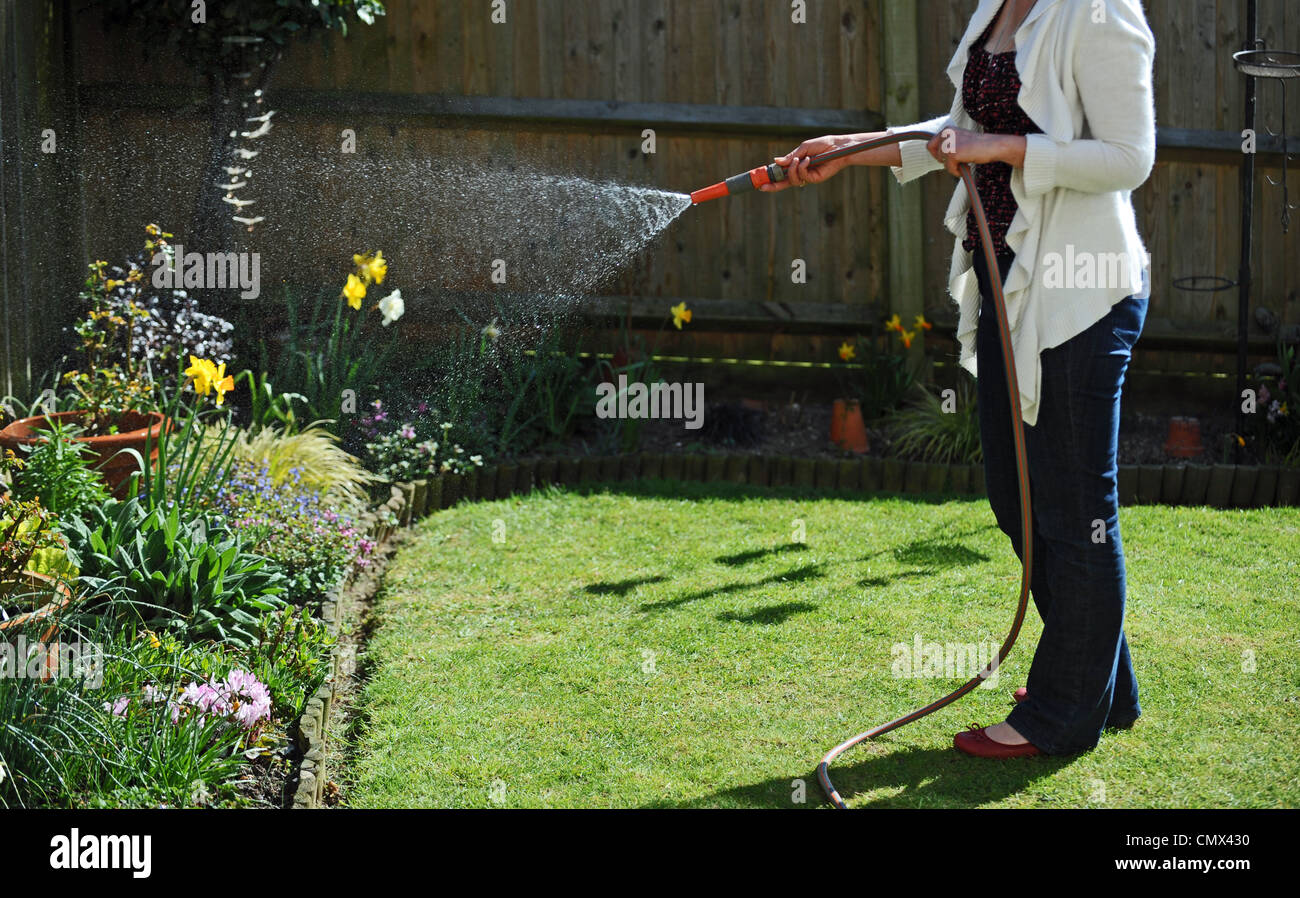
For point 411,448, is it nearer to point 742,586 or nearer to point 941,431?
point 742,586

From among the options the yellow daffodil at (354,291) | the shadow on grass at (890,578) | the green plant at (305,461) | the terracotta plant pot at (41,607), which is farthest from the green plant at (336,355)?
the shadow on grass at (890,578)

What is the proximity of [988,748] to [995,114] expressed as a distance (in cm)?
143

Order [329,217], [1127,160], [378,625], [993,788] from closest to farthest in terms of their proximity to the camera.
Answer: [1127,160] → [993,788] → [378,625] → [329,217]

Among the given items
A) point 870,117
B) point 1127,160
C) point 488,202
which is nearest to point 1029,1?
point 1127,160

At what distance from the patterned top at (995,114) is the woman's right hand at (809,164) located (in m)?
0.32

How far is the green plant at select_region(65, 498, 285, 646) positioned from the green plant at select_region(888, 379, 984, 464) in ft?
10.1

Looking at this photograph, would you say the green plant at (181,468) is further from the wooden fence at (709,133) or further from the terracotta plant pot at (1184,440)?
the terracotta plant pot at (1184,440)

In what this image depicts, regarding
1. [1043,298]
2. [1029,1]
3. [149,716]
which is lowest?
[149,716]

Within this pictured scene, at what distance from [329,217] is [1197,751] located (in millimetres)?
4644

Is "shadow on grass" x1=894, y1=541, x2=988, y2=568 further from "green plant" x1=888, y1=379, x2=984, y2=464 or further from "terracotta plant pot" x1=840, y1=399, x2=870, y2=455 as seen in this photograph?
"terracotta plant pot" x1=840, y1=399, x2=870, y2=455

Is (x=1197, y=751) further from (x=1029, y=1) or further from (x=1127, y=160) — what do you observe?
(x=1029, y=1)

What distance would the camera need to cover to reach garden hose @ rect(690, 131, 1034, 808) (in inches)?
108

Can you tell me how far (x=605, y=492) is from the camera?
5.25m

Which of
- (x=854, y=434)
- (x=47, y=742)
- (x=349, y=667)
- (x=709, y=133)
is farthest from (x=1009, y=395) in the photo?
(x=709, y=133)
